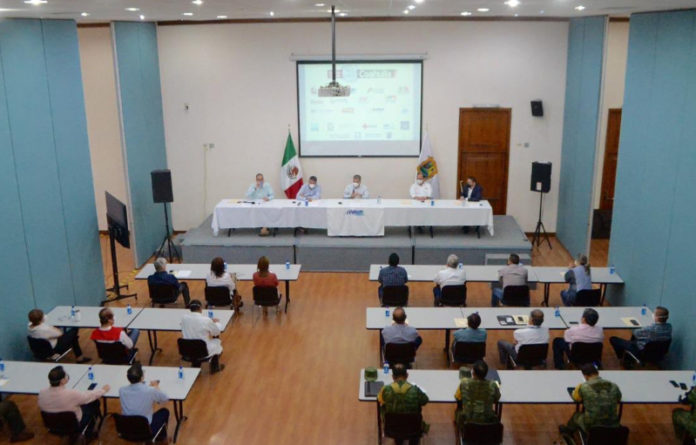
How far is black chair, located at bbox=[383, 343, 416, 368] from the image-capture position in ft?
22.8

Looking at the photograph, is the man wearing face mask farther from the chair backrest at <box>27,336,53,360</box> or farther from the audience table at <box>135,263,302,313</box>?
the chair backrest at <box>27,336,53,360</box>

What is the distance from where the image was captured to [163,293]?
350 inches

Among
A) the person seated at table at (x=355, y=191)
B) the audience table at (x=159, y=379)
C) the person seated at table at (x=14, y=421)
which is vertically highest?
the person seated at table at (x=355, y=191)

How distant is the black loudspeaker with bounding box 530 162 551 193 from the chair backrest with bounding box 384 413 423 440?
26.4 ft

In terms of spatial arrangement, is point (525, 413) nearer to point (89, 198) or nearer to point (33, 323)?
point (33, 323)

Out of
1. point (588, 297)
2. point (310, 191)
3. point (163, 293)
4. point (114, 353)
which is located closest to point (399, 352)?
point (588, 297)

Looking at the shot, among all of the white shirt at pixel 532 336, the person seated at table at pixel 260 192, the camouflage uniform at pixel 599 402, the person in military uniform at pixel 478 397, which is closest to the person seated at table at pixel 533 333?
the white shirt at pixel 532 336

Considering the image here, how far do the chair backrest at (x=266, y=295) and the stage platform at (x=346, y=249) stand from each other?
7.80 ft

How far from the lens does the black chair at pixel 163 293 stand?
884cm

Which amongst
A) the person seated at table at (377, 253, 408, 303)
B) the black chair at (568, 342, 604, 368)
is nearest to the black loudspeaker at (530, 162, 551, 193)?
the person seated at table at (377, 253, 408, 303)

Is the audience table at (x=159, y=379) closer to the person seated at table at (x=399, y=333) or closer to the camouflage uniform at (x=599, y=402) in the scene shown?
the person seated at table at (x=399, y=333)

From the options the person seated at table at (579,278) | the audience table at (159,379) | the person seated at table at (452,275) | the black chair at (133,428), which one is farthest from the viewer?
the person seated at table at (452,275)

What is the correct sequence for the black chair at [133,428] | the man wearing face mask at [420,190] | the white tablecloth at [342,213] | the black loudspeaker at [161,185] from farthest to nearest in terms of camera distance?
the man wearing face mask at [420,190], the white tablecloth at [342,213], the black loudspeaker at [161,185], the black chair at [133,428]

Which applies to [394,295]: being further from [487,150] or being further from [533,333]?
[487,150]
